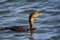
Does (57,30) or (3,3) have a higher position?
(3,3)

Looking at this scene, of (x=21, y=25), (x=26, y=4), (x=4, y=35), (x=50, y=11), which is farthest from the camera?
(x=26, y=4)

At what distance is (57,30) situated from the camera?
543 inches

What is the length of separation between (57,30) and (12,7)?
12.4 feet

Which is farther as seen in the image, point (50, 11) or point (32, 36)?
point (50, 11)

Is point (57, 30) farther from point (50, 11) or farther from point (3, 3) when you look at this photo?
point (3, 3)

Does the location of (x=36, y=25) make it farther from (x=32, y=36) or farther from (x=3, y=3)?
(x=3, y=3)

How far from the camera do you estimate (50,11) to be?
1605 centimetres

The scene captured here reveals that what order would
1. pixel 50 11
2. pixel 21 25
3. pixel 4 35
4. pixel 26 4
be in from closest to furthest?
pixel 4 35 < pixel 21 25 < pixel 50 11 < pixel 26 4

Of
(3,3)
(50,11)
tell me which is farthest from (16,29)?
(3,3)

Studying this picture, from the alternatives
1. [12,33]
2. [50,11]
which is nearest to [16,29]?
[12,33]

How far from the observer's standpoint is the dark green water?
43.9ft

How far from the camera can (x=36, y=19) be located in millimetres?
15234

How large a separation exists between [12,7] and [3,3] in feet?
2.49

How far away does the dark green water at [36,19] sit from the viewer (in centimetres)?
1339
